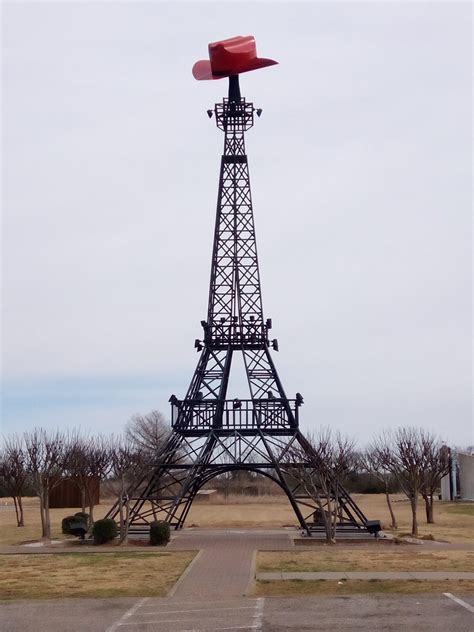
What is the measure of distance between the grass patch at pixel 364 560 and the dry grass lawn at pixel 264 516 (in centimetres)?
669

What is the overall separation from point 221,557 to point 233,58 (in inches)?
827

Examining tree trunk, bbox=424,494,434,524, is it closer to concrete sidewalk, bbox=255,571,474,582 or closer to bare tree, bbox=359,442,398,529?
bare tree, bbox=359,442,398,529

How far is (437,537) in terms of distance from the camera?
117 ft

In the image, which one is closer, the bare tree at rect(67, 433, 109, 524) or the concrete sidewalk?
the concrete sidewalk

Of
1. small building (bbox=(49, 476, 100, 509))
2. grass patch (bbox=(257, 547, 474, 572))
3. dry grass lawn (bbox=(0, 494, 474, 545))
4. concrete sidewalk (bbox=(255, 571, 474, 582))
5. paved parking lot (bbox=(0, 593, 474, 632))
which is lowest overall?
paved parking lot (bbox=(0, 593, 474, 632))

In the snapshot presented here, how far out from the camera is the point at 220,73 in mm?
39062

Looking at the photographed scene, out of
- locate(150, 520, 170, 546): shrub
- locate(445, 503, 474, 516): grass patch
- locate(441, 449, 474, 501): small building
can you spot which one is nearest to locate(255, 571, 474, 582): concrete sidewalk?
locate(150, 520, 170, 546): shrub

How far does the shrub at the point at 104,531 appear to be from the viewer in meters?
32.2

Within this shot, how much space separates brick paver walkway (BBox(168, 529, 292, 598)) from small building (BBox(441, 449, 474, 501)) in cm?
3335

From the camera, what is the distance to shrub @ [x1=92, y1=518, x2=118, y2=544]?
106 ft

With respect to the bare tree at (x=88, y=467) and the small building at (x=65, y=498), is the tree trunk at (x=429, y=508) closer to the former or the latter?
the bare tree at (x=88, y=467)

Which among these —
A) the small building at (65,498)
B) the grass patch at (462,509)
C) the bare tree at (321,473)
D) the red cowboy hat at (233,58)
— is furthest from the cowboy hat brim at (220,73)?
the small building at (65,498)

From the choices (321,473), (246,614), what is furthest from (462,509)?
(246,614)

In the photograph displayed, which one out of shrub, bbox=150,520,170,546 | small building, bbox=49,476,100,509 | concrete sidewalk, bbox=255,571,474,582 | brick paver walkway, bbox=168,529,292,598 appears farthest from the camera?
small building, bbox=49,476,100,509
